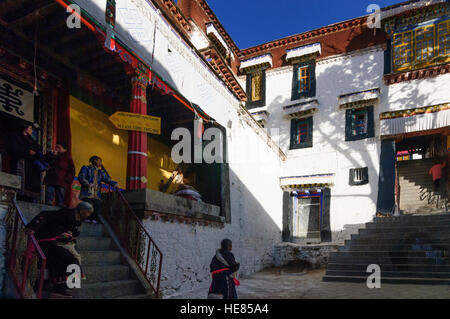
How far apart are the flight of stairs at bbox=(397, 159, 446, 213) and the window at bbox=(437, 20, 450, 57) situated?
506 cm

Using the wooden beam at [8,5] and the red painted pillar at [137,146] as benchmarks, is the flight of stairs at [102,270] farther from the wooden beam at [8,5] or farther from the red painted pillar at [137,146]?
the wooden beam at [8,5]

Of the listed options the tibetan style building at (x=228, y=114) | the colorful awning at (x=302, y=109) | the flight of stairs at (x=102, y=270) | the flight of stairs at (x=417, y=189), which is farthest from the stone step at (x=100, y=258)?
the flight of stairs at (x=417, y=189)

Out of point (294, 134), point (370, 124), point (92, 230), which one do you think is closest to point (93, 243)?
point (92, 230)

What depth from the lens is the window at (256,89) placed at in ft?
60.3

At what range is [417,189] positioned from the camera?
1617 centimetres

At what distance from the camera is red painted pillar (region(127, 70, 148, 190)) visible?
290 inches

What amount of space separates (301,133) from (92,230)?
1276 centimetres

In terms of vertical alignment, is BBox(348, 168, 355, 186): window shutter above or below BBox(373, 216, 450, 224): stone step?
above

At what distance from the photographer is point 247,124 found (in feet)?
41.0

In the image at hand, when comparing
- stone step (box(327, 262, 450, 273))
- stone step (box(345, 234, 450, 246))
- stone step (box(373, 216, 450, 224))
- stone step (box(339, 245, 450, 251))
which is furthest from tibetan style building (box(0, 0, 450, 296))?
stone step (box(345, 234, 450, 246))

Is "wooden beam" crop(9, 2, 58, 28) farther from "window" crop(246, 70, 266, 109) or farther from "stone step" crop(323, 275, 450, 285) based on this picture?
"window" crop(246, 70, 266, 109)
